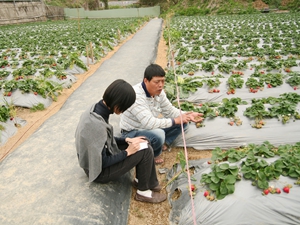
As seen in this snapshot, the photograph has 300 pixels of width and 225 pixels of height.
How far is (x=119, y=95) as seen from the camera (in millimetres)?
2027

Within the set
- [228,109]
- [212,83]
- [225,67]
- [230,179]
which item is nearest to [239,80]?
[212,83]

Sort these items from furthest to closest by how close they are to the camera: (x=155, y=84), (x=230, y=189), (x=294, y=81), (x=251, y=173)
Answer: (x=294, y=81)
(x=155, y=84)
(x=251, y=173)
(x=230, y=189)

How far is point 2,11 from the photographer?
2250cm

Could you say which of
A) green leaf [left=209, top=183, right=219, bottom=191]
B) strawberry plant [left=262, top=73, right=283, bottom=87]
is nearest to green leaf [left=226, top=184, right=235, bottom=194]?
green leaf [left=209, top=183, right=219, bottom=191]

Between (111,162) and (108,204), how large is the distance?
1.57 feet

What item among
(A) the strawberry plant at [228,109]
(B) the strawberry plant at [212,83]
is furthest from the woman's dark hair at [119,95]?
(B) the strawberry plant at [212,83]

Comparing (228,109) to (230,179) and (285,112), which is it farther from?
(230,179)

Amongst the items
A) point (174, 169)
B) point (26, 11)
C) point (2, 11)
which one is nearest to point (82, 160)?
point (174, 169)

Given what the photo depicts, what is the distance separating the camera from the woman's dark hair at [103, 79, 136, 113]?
2.03 m

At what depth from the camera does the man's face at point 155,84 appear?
9.23 feet

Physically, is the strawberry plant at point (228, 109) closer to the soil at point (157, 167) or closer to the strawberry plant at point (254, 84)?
the soil at point (157, 167)

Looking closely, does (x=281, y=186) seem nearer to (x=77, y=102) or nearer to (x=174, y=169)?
(x=174, y=169)

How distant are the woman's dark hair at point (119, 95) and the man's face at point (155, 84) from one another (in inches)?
30.9

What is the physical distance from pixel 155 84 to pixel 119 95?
895 mm
